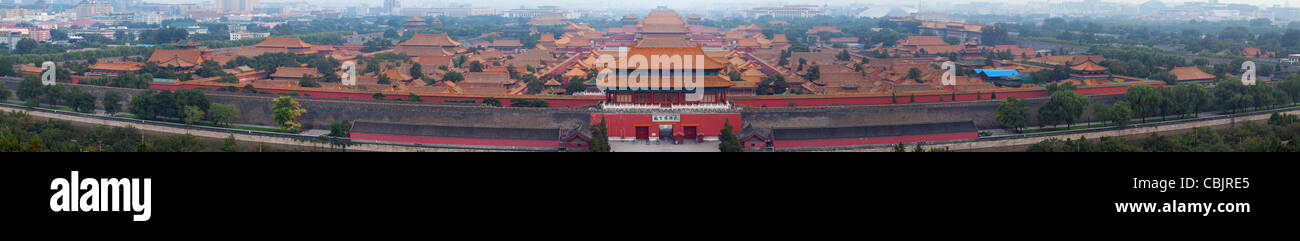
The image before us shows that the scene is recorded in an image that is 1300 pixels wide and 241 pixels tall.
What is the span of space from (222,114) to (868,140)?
11432 mm

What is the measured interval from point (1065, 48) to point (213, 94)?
29991 millimetres

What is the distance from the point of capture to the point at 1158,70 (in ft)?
79.5

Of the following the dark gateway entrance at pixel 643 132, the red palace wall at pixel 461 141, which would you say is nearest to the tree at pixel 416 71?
the red palace wall at pixel 461 141

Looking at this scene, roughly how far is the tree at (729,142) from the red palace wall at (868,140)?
30.1 inches

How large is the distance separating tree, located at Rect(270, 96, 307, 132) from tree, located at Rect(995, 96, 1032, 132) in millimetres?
12533

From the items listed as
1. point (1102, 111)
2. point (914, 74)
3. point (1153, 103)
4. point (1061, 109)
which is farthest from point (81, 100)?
point (1153, 103)

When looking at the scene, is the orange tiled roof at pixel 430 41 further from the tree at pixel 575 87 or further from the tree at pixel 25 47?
the tree at pixel 575 87

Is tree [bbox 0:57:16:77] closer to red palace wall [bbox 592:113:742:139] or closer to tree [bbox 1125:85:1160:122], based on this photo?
red palace wall [bbox 592:113:742:139]

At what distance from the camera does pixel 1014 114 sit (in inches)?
666

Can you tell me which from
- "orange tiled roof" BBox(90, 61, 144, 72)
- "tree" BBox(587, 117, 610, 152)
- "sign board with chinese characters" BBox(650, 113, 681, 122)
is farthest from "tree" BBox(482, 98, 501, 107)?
"orange tiled roof" BBox(90, 61, 144, 72)

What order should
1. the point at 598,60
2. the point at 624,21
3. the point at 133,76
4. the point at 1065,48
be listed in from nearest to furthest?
the point at 133,76 → the point at 598,60 → the point at 1065,48 → the point at 624,21
